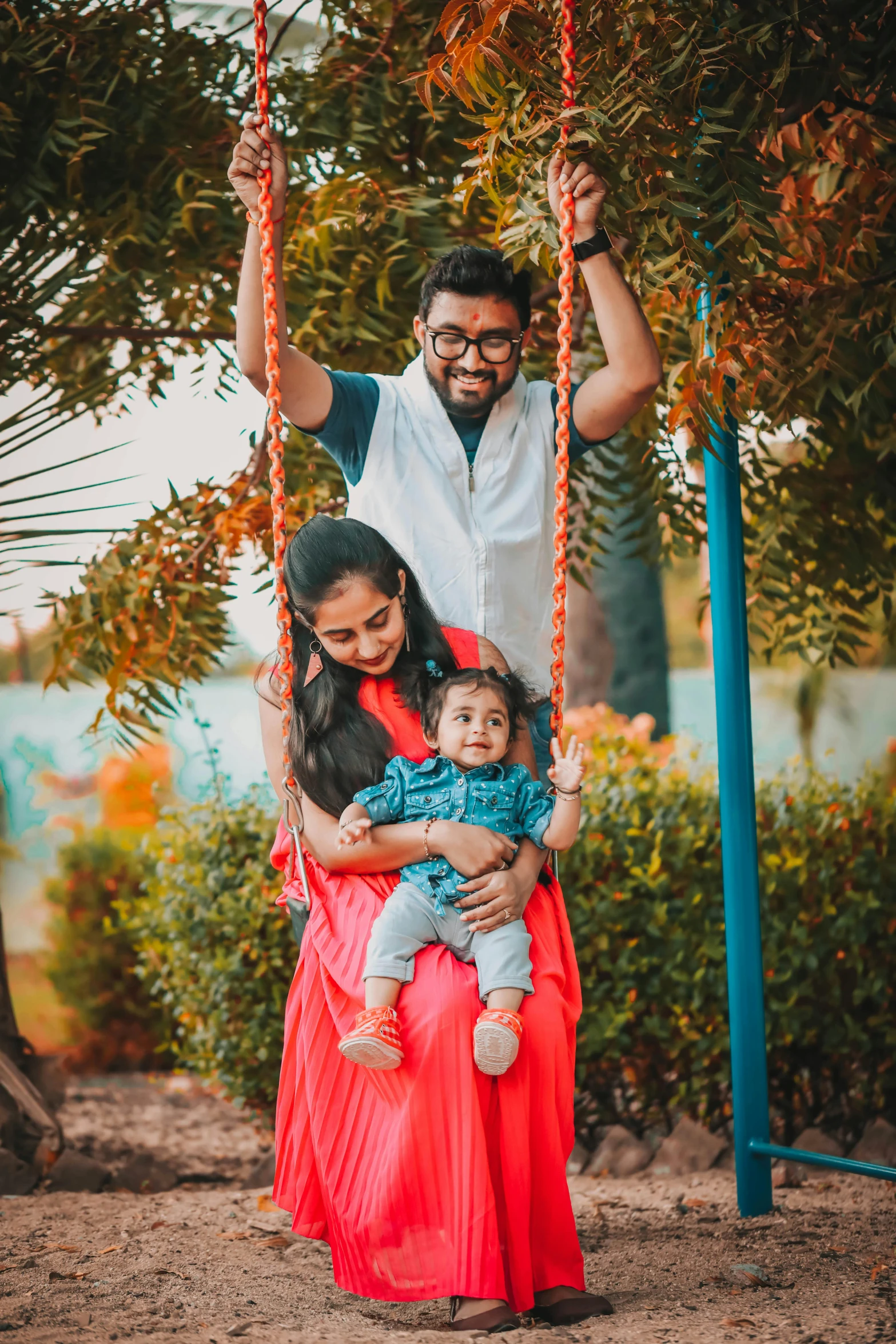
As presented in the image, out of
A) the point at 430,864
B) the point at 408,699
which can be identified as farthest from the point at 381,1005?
the point at 408,699

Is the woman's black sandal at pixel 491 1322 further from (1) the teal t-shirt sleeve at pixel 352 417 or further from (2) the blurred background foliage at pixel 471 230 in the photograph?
(2) the blurred background foliage at pixel 471 230

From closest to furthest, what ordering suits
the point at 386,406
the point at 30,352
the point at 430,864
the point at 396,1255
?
the point at 396,1255 → the point at 430,864 → the point at 386,406 → the point at 30,352

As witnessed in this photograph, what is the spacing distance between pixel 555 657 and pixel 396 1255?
1.24 metres

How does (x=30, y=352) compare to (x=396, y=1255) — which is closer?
(x=396, y=1255)

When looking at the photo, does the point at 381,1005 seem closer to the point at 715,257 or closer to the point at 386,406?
the point at 386,406

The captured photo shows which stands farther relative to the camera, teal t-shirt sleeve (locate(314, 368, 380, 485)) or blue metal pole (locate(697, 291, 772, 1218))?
blue metal pole (locate(697, 291, 772, 1218))

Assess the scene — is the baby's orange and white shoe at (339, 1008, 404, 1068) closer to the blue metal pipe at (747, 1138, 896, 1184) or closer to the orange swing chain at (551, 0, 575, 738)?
the orange swing chain at (551, 0, 575, 738)

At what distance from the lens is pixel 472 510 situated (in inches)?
113

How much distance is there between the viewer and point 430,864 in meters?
2.52

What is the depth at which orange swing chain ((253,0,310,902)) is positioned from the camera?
247 cm

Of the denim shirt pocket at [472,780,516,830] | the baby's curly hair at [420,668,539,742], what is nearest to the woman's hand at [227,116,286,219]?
the baby's curly hair at [420,668,539,742]

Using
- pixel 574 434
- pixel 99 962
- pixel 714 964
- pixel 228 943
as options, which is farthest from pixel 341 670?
pixel 99 962

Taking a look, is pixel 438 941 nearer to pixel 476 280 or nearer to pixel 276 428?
pixel 276 428

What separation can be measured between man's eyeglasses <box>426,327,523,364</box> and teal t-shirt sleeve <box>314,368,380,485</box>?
193 millimetres
